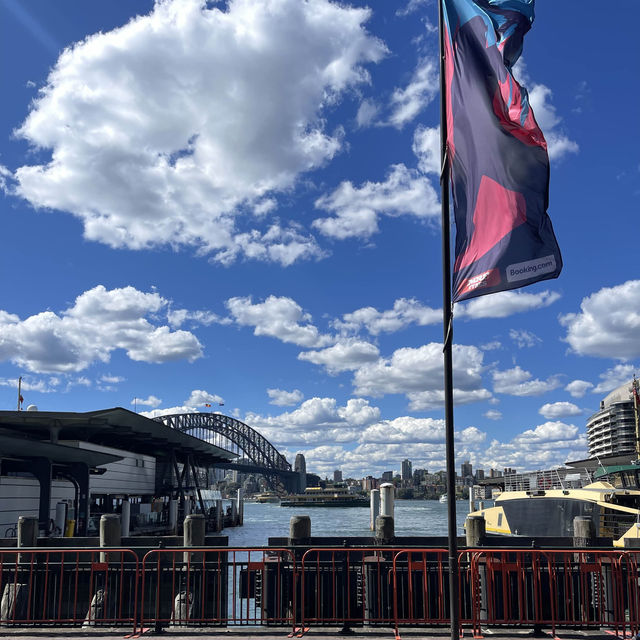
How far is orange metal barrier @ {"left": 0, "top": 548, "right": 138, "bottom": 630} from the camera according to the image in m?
13.7

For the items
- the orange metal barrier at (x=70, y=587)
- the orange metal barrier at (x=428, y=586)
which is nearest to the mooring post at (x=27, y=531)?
the orange metal barrier at (x=70, y=587)

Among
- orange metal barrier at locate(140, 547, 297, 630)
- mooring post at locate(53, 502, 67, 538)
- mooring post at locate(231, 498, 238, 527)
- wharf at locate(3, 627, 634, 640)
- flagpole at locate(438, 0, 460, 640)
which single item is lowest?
mooring post at locate(231, 498, 238, 527)

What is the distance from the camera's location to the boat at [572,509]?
33.2 metres

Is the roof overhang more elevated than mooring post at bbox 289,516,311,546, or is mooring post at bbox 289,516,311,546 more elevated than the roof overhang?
the roof overhang

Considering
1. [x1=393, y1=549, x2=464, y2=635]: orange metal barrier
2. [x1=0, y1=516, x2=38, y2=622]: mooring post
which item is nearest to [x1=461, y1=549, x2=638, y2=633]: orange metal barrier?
[x1=393, y1=549, x2=464, y2=635]: orange metal barrier

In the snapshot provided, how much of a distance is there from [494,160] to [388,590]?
29.1 ft

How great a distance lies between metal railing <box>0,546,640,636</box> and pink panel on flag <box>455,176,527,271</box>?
20.5 feet

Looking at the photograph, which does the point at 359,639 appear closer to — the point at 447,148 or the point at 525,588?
the point at 525,588

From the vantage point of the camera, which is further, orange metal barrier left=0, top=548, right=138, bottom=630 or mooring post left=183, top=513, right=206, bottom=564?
mooring post left=183, top=513, right=206, bottom=564

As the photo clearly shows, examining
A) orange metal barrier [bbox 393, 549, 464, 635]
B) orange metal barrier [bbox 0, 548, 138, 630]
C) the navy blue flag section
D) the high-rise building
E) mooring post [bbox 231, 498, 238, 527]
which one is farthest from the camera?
the high-rise building

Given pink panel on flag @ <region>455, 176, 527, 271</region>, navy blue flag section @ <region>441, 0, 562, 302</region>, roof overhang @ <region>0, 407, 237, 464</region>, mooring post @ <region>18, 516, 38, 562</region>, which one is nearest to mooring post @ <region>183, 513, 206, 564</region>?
mooring post @ <region>18, 516, 38, 562</region>

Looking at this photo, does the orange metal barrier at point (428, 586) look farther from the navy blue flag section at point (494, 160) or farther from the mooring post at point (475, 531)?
the navy blue flag section at point (494, 160)

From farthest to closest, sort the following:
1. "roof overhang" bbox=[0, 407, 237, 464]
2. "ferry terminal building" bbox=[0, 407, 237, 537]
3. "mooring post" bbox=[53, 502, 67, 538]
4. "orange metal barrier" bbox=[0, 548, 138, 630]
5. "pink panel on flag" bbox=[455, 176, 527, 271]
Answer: "roof overhang" bbox=[0, 407, 237, 464], "ferry terminal building" bbox=[0, 407, 237, 537], "mooring post" bbox=[53, 502, 67, 538], "orange metal barrier" bbox=[0, 548, 138, 630], "pink panel on flag" bbox=[455, 176, 527, 271]

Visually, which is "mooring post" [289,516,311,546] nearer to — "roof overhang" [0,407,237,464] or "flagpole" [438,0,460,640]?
"flagpole" [438,0,460,640]
